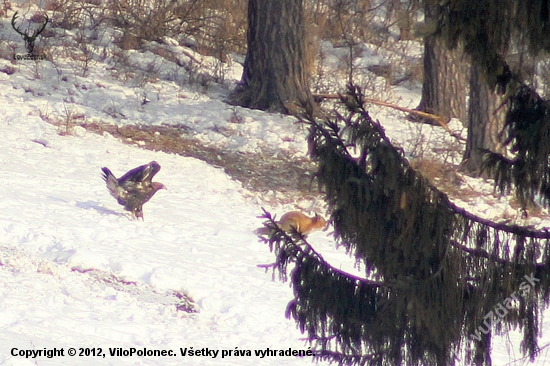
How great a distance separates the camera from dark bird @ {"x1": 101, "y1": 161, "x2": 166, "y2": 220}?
765 cm

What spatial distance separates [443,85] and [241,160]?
4.10 meters

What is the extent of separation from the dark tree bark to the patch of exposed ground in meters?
1.41

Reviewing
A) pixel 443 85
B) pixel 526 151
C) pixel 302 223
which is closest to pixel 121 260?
pixel 302 223

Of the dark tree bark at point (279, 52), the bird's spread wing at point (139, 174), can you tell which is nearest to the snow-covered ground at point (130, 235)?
the bird's spread wing at point (139, 174)

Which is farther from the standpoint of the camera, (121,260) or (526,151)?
(121,260)

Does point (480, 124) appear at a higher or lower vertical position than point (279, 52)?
lower

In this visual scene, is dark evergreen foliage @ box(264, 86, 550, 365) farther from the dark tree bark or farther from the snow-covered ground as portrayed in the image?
the dark tree bark

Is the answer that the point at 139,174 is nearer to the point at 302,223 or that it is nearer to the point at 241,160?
the point at 302,223

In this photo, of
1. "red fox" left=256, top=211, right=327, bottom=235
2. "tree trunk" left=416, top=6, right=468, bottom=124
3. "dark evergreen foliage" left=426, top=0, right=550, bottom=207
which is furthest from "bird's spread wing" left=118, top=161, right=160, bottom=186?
"tree trunk" left=416, top=6, right=468, bottom=124

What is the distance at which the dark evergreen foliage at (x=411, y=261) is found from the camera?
11.1ft

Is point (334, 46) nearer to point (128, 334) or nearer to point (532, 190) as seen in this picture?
point (128, 334)

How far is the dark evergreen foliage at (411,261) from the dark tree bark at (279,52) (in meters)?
8.31

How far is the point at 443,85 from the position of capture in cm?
1299

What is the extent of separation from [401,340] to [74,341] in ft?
6.64
